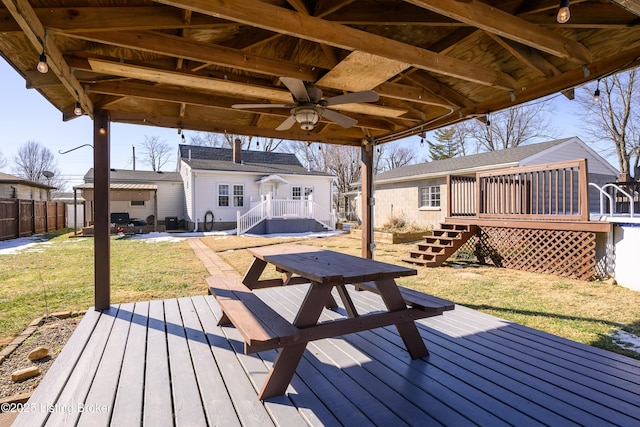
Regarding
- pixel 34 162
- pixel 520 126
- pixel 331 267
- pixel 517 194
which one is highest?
pixel 520 126

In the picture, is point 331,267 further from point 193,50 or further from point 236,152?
point 236,152

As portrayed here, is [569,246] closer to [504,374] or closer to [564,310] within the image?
[564,310]

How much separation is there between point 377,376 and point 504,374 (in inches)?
36.2

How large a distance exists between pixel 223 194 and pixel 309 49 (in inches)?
594

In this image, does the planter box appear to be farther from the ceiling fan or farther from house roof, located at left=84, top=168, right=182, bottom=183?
house roof, located at left=84, top=168, right=182, bottom=183

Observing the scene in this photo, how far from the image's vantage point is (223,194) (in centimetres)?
1745

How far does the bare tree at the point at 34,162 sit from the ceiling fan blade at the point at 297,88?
44.3m

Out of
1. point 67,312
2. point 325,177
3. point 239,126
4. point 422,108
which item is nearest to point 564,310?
Result: point 422,108

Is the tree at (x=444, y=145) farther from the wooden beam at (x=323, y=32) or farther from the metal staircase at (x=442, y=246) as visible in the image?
the wooden beam at (x=323, y=32)

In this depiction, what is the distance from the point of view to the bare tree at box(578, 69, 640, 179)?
671 inches

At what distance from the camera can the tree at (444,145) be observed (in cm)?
3072

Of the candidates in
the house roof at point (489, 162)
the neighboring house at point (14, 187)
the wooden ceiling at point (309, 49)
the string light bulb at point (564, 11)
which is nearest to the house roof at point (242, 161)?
the house roof at point (489, 162)

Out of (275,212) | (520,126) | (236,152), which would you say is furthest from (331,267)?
(520,126)

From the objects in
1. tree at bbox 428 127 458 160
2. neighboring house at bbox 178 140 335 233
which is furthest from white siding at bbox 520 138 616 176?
tree at bbox 428 127 458 160
